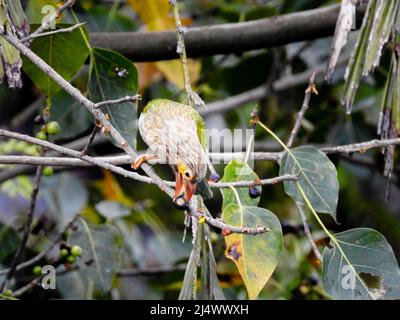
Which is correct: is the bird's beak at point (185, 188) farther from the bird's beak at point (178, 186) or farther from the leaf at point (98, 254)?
the leaf at point (98, 254)

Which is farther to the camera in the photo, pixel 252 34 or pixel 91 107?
pixel 252 34

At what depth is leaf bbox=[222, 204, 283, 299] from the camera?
1.41 metres

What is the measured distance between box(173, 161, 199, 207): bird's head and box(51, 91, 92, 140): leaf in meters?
0.99

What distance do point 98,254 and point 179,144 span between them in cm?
76

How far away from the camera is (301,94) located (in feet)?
9.52

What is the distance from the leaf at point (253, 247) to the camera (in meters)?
1.41

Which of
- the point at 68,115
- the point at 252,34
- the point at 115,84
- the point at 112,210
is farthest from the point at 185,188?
the point at 112,210

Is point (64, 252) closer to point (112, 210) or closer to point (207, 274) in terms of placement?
point (112, 210)

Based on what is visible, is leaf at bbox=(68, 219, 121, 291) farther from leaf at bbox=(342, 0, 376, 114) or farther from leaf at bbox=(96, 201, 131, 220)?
leaf at bbox=(342, 0, 376, 114)

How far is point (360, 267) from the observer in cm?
150
